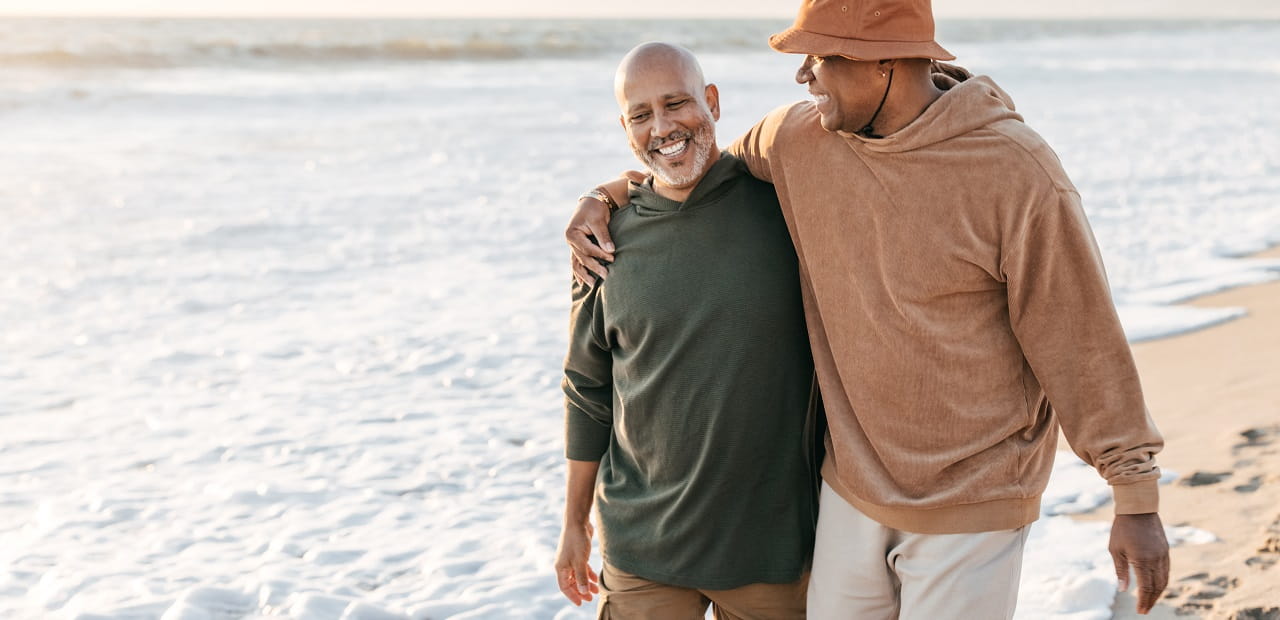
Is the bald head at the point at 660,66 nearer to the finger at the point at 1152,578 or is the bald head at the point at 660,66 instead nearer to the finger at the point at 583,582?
the finger at the point at 583,582

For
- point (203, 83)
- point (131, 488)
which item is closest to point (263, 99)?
point (203, 83)

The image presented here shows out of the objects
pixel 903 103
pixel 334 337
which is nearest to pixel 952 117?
pixel 903 103

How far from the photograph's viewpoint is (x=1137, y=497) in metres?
2.23

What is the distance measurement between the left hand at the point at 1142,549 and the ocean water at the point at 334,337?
5.06ft

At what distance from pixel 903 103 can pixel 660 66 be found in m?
0.57

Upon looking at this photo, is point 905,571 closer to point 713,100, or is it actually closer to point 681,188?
point 681,188

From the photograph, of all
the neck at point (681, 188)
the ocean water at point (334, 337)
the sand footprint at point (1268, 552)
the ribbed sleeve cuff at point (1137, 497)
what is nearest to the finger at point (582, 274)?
the neck at point (681, 188)

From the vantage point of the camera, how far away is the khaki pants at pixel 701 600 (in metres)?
2.65

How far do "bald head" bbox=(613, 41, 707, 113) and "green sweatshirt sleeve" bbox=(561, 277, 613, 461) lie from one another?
47cm

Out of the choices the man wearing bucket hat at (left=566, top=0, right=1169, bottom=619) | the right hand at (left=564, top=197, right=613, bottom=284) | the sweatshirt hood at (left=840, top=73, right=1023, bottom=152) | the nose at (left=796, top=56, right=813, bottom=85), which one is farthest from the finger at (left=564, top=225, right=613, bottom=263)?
the sweatshirt hood at (left=840, top=73, right=1023, bottom=152)

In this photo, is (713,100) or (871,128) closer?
(871,128)

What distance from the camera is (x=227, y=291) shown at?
833 centimetres

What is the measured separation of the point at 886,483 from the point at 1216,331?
4.79 metres

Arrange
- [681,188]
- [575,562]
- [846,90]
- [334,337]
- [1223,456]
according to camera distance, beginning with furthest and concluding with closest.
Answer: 1. [334,337]
2. [1223,456]
3. [575,562]
4. [681,188]
5. [846,90]
